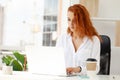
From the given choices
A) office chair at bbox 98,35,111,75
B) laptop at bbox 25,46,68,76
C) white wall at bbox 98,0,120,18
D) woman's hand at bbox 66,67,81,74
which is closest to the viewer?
laptop at bbox 25,46,68,76

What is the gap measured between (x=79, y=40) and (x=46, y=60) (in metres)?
0.87

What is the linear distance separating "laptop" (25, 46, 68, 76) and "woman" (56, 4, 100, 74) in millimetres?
658

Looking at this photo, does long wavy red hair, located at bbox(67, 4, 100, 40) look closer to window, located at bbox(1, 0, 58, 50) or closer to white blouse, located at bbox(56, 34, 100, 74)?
white blouse, located at bbox(56, 34, 100, 74)

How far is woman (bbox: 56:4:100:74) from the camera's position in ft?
8.93

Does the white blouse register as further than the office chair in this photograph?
No

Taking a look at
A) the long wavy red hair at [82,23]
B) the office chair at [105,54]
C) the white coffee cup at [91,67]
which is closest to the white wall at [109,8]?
the office chair at [105,54]

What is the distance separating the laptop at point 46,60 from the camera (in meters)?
1.99

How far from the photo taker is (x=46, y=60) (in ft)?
6.61

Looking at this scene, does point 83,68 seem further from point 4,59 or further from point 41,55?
point 4,59

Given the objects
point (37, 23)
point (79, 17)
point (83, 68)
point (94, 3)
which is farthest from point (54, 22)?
point (83, 68)

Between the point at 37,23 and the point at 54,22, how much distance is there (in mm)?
280

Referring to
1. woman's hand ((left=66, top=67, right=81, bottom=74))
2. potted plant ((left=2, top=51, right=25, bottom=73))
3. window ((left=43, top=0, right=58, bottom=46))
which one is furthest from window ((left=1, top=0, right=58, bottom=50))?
woman's hand ((left=66, top=67, right=81, bottom=74))

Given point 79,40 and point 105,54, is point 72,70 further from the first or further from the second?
point 105,54

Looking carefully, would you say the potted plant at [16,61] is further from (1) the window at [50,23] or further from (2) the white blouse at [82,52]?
(1) the window at [50,23]
